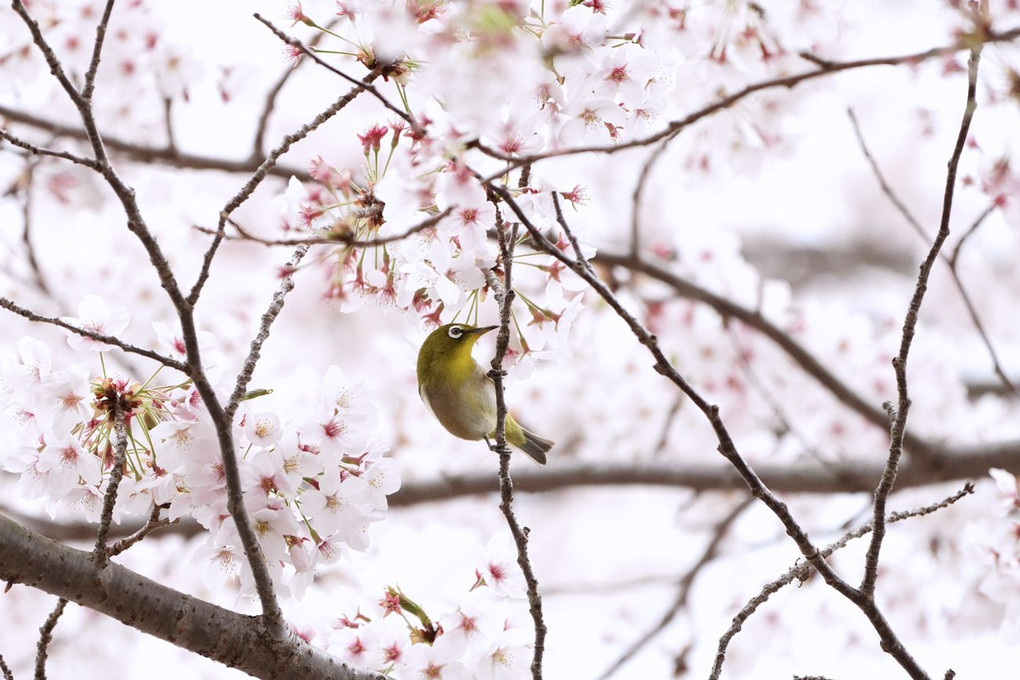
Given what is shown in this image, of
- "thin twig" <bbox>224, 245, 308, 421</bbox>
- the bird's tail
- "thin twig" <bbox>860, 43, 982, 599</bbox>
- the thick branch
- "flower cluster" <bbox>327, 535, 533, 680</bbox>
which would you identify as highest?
the bird's tail

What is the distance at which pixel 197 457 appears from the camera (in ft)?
5.86

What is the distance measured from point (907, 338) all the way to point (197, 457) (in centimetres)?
126

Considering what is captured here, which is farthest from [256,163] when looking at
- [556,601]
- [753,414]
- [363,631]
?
[556,601]

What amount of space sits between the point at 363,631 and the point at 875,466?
8.51ft

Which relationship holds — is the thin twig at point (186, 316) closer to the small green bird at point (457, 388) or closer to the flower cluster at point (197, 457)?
the flower cluster at point (197, 457)

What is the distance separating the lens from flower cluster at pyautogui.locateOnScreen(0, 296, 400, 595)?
1.81 metres

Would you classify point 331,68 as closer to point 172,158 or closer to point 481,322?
point 172,158

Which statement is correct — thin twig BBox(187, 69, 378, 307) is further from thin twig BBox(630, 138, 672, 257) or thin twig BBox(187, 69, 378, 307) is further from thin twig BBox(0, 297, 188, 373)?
thin twig BBox(630, 138, 672, 257)

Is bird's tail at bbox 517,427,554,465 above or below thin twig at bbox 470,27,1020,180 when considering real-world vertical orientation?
above

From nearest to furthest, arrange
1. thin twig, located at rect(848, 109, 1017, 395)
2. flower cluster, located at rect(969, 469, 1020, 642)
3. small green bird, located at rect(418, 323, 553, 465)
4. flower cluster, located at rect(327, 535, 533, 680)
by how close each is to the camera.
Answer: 1. flower cluster, located at rect(327, 535, 533, 680)
2. thin twig, located at rect(848, 109, 1017, 395)
3. flower cluster, located at rect(969, 469, 1020, 642)
4. small green bird, located at rect(418, 323, 553, 465)

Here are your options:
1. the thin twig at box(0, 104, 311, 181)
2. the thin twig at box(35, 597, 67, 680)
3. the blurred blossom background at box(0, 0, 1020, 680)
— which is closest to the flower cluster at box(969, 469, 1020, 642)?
the blurred blossom background at box(0, 0, 1020, 680)

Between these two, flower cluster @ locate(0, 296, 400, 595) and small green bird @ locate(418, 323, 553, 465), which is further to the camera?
small green bird @ locate(418, 323, 553, 465)

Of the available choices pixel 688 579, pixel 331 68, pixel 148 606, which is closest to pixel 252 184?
pixel 331 68

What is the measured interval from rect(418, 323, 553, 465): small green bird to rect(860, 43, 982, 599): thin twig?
1427mm
